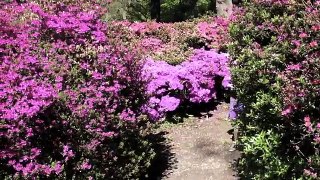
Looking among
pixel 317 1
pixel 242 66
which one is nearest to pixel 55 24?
pixel 242 66

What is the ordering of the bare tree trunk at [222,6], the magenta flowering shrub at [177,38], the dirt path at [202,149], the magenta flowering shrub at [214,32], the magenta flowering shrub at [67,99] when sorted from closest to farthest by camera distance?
the magenta flowering shrub at [67,99] < the dirt path at [202,149] < the magenta flowering shrub at [177,38] < the magenta flowering shrub at [214,32] < the bare tree trunk at [222,6]

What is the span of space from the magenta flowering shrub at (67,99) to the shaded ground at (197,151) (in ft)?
1.98

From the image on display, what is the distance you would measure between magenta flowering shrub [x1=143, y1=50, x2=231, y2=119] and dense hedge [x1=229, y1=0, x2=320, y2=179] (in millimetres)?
2578

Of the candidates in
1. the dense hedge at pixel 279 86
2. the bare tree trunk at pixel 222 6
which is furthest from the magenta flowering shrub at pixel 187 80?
the bare tree trunk at pixel 222 6

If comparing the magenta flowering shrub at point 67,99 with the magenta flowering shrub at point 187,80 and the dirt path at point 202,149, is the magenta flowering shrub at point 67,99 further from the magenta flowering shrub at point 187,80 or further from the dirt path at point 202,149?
the magenta flowering shrub at point 187,80

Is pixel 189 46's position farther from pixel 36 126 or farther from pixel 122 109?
pixel 36 126

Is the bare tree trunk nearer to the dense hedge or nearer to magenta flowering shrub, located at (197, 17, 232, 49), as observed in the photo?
magenta flowering shrub, located at (197, 17, 232, 49)

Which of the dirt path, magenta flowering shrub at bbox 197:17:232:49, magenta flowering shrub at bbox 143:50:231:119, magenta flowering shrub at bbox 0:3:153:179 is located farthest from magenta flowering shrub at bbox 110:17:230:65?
magenta flowering shrub at bbox 0:3:153:179

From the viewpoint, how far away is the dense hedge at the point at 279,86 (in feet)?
9.22

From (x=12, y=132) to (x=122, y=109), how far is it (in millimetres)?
1256

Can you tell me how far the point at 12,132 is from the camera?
340 cm

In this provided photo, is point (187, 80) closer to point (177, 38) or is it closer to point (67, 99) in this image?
point (177, 38)

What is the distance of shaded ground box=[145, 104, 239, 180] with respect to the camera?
5.01 meters

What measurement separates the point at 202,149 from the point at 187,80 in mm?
1365
